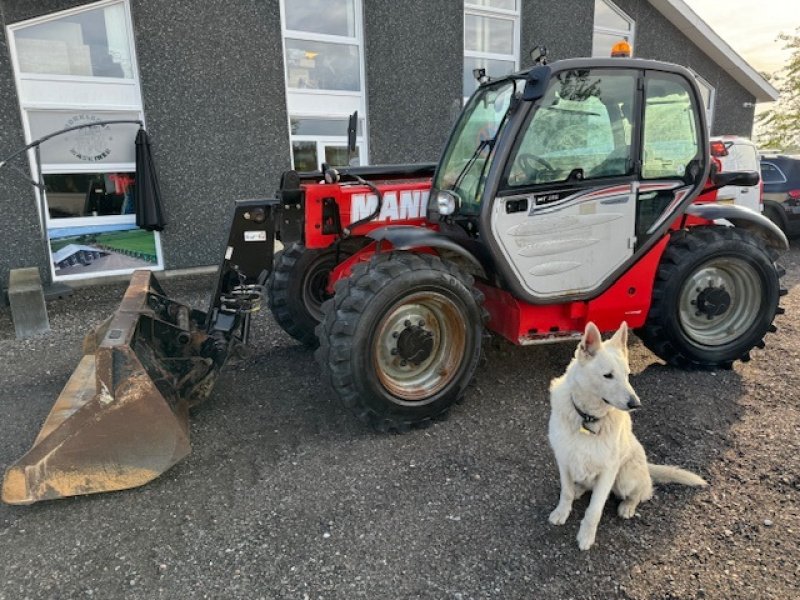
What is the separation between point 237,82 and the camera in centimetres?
900

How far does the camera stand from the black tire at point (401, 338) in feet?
11.9

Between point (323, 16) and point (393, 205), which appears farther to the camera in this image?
point (323, 16)

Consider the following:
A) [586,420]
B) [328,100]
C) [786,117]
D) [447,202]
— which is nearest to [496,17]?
[328,100]

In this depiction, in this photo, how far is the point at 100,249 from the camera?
860cm

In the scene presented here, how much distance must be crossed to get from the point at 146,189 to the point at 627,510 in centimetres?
788

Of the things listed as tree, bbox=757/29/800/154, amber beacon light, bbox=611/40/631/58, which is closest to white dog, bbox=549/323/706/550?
amber beacon light, bbox=611/40/631/58

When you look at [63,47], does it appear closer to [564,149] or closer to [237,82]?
[237,82]

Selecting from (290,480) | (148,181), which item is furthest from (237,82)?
(290,480)

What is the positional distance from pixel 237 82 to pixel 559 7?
7.17 metres

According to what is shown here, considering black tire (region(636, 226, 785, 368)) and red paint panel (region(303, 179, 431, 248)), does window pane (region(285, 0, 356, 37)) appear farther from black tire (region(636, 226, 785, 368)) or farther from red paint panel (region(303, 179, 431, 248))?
black tire (region(636, 226, 785, 368))

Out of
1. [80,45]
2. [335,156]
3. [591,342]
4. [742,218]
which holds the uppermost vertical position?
[80,45]

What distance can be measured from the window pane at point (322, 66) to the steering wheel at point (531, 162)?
6.71 m

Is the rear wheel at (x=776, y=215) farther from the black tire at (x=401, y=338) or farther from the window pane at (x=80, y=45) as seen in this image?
the window pane at (x=80, y=45)

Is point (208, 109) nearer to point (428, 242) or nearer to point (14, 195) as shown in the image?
point (14, 195)
